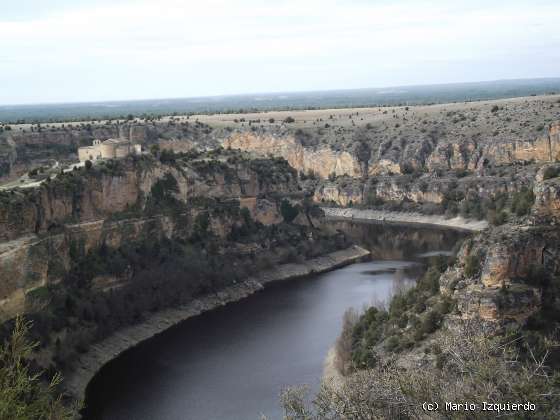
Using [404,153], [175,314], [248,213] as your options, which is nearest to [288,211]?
[248,213]

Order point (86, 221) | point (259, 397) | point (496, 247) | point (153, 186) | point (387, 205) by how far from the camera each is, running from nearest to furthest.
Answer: point (496, 247)
point (259, 397)
point (86, 221)
point (153, 186)
point (387, 205)

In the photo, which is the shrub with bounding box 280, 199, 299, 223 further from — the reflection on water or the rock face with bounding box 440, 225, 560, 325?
the rock face with bounding box 440, 225, 560, 325

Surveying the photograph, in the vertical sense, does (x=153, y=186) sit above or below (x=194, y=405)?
above

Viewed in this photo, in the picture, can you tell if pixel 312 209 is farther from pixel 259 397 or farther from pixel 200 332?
pixel 259 397

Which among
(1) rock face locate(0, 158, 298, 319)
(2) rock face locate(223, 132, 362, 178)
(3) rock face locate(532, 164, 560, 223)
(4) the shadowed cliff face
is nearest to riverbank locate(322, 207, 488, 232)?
(2) rock face locate(223, 132, 362, 178)

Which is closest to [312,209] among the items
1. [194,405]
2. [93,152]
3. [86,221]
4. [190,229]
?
[190,229]

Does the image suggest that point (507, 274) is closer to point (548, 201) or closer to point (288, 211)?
point (548, 201)
